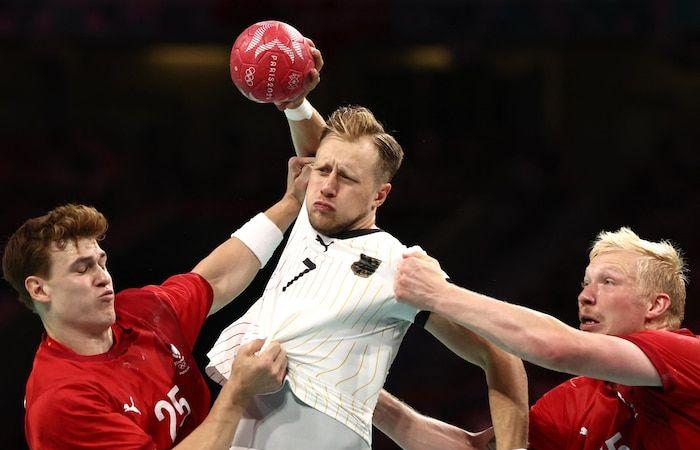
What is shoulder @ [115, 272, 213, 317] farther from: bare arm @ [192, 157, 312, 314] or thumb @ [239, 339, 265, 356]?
thumb @ [239, 339, 265, 356]

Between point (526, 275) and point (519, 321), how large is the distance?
7.48 meters

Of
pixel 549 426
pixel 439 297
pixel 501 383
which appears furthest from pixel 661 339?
pixel 439 297

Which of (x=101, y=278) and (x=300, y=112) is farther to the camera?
(x=300, y=112)

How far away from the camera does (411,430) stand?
14.7 ft

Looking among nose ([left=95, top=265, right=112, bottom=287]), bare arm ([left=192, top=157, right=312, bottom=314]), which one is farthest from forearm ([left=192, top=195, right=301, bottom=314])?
nose ([left=95, top=265, right=112, bottom=287])

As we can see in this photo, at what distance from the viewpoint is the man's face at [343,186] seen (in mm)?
3908

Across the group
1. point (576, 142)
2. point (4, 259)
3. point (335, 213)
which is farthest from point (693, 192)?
point (4, 259)

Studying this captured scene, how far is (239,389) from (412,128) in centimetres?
909

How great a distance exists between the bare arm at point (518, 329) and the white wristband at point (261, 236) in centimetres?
123

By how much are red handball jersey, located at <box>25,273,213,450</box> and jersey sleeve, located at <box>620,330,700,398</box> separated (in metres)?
1.96

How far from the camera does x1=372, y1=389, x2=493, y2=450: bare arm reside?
4.47 metres

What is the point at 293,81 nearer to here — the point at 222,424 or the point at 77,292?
the point at 77,292

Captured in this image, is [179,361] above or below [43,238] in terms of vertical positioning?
below

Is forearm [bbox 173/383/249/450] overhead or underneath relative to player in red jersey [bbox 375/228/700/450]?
underneath
